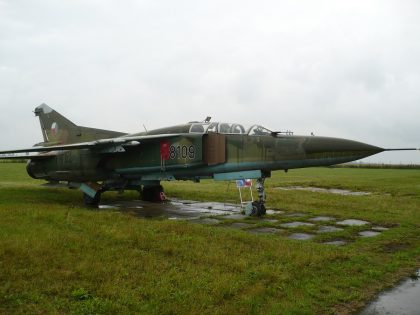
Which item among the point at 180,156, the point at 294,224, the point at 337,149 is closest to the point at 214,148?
the point at 180,156

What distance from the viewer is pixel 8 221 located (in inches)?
316

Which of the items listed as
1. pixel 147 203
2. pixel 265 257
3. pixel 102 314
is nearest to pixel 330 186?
pixel 147 203

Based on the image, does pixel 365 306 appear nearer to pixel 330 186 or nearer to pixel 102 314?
pixel 102 314

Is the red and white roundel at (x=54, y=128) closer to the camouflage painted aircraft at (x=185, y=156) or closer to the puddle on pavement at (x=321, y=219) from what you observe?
the camouflage painted aircraft at (x=185, y=156)

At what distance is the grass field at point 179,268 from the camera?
4.28 m

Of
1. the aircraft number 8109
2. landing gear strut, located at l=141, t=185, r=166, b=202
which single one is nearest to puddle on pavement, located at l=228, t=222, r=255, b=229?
the aircraft number 8109

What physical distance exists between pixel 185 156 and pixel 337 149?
436 cm

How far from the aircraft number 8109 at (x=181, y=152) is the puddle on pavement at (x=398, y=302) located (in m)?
7.42

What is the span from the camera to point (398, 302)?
4.61 metres

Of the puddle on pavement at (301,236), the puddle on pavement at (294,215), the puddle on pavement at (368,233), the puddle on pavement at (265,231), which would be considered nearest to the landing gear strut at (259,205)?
the puddle on pavement at (294,215)

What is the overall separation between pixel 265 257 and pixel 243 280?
1212 mm

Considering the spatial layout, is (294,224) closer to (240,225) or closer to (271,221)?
(271,221)

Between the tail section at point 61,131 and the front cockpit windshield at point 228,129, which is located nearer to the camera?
the front cockpit windshield at point 228,129

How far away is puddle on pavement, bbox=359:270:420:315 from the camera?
433cm
